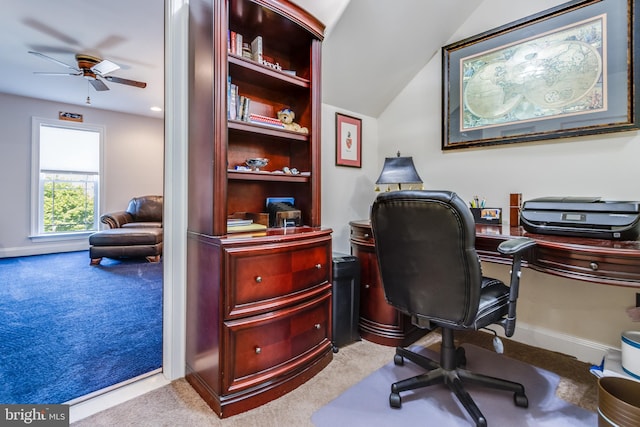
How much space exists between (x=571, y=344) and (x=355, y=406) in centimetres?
154

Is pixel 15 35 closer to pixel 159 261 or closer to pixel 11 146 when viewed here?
pixel 11 146

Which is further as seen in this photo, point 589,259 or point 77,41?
point 77,41

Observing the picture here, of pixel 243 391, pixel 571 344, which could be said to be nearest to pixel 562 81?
pixel 571 344

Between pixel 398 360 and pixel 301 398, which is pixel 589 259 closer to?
pixel 398 360

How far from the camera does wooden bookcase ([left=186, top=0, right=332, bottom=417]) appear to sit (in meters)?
1.41

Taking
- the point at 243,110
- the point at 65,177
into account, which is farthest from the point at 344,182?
the point at 65,177

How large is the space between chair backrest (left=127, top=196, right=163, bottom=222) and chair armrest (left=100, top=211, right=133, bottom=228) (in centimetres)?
16

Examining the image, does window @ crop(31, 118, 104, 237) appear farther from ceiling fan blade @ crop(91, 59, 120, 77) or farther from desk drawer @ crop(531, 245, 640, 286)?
desk drawer @ crop(531, 245, 640, 286)

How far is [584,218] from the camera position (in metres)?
1.51

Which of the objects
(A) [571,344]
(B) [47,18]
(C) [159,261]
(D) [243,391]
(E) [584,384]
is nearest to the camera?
(D) [243,391]

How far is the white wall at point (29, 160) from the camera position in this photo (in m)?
4.67

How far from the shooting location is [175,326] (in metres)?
1.70

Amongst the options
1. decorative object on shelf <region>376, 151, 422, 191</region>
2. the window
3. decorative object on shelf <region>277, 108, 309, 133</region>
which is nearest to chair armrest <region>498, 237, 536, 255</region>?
decorative object on shelf <region>376, 151, 422, 191</region>

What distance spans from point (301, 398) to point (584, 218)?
1711mm
